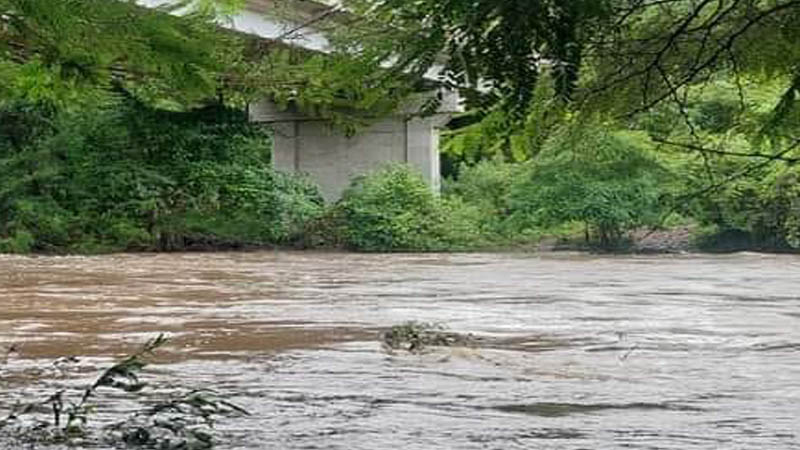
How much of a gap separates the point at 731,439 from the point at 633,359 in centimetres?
366

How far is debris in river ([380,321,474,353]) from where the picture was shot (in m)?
11.1

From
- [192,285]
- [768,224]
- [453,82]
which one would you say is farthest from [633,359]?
[768,224]

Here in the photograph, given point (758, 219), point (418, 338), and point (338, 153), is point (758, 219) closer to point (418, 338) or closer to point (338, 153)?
point (338, 153)

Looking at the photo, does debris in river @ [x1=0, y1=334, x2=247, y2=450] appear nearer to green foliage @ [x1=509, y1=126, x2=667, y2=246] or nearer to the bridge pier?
green foliage @ [x1=509, y1=126, x2=667, y2=246]

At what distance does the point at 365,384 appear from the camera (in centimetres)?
899

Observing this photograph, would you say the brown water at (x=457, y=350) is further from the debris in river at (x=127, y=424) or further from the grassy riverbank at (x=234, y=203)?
the grassy riverbank at (x=234, y=203)

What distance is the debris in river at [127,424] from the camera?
20.9 ft

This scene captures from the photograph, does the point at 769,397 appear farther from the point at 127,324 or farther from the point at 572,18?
the point at 127,324

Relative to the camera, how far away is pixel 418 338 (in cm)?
1128

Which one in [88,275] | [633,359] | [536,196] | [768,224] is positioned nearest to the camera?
[633,359]

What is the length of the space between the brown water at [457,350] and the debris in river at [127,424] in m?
0.20

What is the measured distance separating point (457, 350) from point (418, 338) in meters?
0.65

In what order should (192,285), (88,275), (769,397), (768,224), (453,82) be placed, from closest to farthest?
(453,82) → (769,397) → (192,285) → (88,275) → (768,224)

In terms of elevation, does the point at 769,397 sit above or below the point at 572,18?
below
